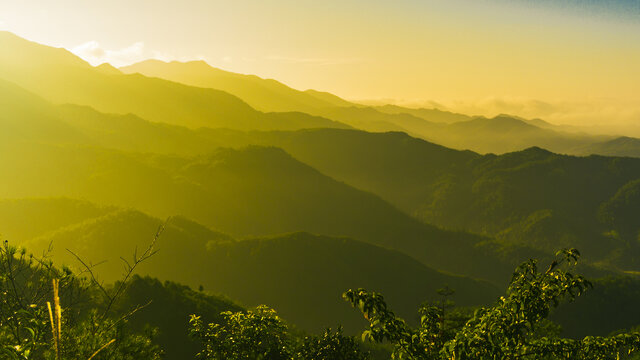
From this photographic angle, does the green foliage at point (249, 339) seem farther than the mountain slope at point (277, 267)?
No

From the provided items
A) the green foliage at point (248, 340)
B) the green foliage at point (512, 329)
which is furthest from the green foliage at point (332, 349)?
the green foliage at point (512, 329)

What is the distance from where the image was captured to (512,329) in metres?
9.77

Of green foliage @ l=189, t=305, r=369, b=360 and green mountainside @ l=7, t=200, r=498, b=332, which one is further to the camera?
green mountainside @ l=7, t=200, r=498, b=332

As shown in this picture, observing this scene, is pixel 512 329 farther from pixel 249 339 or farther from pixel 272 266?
pixel 272 266

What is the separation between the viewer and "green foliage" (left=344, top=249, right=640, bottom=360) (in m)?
9.58

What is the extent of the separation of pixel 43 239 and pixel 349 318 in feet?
317

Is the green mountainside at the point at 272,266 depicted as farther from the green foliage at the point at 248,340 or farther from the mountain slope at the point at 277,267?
the green foliage at the point at 248,340

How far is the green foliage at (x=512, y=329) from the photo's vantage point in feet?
31.4

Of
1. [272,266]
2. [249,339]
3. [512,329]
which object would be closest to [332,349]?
[249,339]

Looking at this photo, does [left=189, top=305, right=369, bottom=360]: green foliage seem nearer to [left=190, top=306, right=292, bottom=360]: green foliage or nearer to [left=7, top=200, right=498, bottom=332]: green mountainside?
[left=190, top=306, right=292, bottom=360]: green foliage

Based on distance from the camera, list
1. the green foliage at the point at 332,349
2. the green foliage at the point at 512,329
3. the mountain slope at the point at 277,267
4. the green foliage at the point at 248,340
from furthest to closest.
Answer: the mountain slope at the point at 277,267
the green foliage at the point at 332,349
the green foliage at the point at 248,340
the green foliage at the point at 512,329

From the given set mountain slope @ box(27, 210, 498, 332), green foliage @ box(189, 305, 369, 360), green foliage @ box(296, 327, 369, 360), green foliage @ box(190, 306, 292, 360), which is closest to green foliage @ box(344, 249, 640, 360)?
green foliage @ box(189, 305, 369, 360)

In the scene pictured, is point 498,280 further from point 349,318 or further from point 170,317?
point 170,317

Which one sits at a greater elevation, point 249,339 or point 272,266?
point 249,339
